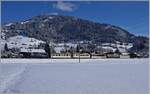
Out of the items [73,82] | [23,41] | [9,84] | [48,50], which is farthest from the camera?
[23,41]

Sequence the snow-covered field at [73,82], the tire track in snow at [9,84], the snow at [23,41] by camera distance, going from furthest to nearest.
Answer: the snow at [23,41] < the snow-covered field at [73,82] < the tire track in snow at [9,84]

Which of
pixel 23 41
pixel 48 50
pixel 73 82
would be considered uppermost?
pixel 23 41

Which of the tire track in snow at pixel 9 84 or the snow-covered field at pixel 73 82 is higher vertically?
the tire track in snow at pixel 9 84

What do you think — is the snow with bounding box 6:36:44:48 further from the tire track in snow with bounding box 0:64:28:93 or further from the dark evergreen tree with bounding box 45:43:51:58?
the tire track in snow with bounding box 0:64:28:93

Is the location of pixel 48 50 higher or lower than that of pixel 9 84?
higher

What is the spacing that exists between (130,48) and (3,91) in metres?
35.0

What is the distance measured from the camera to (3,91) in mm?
6566

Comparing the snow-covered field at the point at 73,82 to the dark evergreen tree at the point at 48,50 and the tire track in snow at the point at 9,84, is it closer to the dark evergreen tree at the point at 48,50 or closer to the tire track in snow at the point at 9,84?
the tire track in snow at the point at 9,84

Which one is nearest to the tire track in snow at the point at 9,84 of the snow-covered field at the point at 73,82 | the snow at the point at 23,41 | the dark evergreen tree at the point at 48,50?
the snow-covered field at the point at 73,82

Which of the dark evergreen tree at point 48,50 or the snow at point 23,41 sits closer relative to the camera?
the dark evergreen tree at point 48,50

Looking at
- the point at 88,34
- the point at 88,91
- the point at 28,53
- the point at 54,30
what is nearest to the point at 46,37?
the point at 54,30

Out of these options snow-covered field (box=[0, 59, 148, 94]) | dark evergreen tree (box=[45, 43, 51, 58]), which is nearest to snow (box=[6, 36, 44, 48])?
dark evergreen tree (box=[45, 43, 51, 58])

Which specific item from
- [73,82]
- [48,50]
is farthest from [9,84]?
[48,50]

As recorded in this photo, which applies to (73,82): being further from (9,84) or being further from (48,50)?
(48,50)
